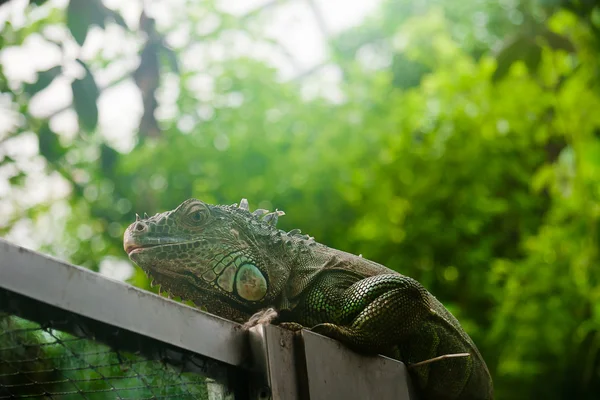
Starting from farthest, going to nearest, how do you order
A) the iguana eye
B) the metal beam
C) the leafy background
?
the leafy background < the iguana eye < the metal beam

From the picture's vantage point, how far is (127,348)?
120cm

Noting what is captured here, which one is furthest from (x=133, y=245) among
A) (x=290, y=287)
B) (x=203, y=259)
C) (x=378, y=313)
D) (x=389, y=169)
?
(x=389, y=169)

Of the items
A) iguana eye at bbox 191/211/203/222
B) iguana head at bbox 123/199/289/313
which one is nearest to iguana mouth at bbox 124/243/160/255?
iguana head at bbox 123/199/289/313

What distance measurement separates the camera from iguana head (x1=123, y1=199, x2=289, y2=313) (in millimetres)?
1546

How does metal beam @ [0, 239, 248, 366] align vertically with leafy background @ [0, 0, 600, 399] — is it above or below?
below

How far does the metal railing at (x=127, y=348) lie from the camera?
111cm

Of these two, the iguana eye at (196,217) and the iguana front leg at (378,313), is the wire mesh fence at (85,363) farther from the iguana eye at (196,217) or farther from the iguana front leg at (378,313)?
the iguana eye at (196,217)

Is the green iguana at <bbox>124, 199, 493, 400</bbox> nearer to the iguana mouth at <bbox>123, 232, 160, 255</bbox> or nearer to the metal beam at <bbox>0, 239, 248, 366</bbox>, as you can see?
the iguana mouth at <bbox>123, 232, 160, 255</bbox>

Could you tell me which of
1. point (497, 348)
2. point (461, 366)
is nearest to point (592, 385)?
point (497, 348)

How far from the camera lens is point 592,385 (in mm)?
4211

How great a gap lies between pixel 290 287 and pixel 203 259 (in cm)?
19

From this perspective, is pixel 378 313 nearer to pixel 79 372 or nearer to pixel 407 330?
pixel 407 330

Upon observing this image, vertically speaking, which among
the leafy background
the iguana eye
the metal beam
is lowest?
the metal beam

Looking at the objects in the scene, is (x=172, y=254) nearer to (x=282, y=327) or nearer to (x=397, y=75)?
(x=282, y=327)
